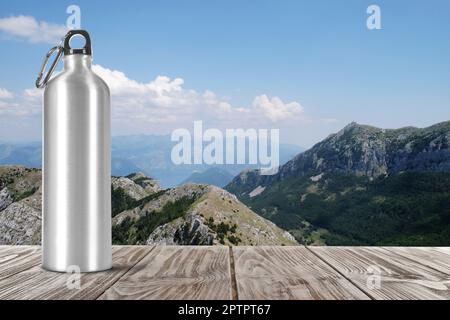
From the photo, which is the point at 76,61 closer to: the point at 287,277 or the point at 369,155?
the point at 287,277

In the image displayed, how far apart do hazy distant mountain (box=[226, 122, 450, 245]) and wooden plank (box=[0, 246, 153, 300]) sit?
58.4m

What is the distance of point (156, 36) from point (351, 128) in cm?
4229

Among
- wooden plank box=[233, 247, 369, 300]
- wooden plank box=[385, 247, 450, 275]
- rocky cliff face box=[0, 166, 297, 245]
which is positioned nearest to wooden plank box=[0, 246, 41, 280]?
wooden plank box=[233, 247, 369, 300]

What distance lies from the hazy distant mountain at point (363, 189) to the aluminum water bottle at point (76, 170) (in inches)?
2300

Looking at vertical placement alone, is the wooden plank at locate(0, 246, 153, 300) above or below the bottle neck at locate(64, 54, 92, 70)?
below

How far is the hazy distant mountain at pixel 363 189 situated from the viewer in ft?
206

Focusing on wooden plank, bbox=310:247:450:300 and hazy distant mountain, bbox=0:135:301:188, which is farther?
hazy distant mountain, bbox=0:135:301:188

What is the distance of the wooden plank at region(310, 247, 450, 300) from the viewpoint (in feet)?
4.15

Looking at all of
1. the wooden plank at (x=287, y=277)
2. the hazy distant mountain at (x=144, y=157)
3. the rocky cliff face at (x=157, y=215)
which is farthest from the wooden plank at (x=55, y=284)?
the hazy distant mountain at (x=144, y=157)

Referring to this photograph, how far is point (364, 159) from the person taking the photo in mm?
85875

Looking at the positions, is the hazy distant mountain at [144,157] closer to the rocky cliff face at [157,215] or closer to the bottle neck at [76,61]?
the rocky cliff face at [157,215]

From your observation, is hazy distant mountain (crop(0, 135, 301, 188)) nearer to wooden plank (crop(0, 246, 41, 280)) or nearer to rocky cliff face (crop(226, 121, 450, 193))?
rocky cliff face (crop(226, 121, 450, 193))

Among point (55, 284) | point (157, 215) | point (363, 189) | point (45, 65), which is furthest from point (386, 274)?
point (363, 189)
